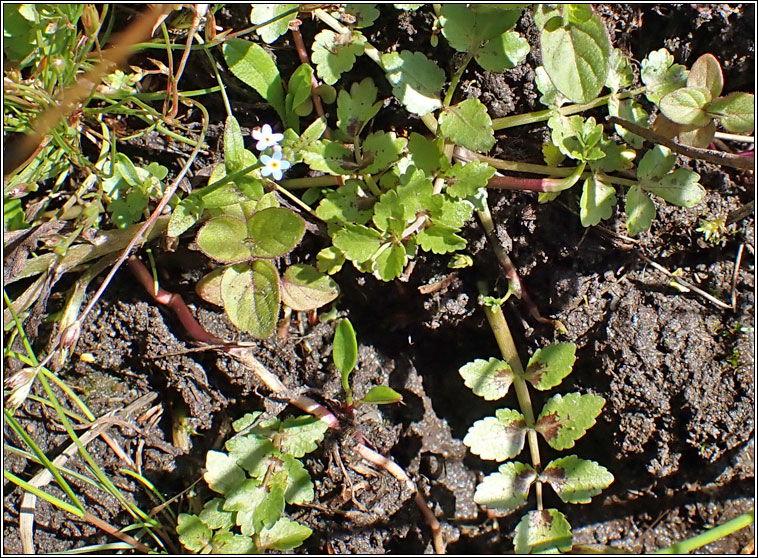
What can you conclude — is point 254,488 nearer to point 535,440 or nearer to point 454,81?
point 535,440

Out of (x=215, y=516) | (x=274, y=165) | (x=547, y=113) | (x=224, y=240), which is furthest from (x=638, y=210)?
(x=215, y=516)

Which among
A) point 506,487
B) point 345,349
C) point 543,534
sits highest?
point 345,349

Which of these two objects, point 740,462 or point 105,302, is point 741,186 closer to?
point 740,462

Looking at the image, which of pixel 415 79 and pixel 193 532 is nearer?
pixel 415 79

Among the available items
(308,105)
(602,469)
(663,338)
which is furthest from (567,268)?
(308,105)

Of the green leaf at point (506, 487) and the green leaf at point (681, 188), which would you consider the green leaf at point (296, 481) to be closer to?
the green leaf at point (506, 487)

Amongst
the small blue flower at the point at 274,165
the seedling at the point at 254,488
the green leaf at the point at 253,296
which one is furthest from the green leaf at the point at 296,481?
the small blue flower at the point at 274,165
